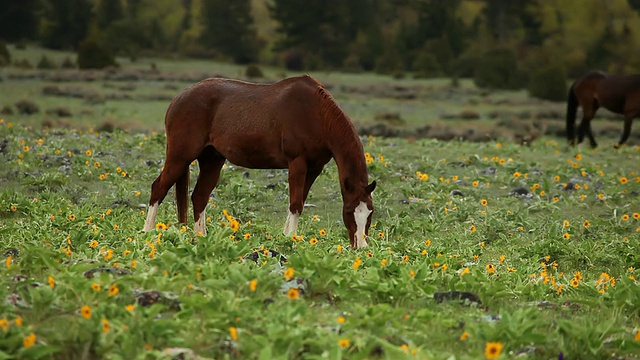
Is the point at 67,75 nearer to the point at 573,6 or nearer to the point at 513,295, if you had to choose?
the point at 513,295

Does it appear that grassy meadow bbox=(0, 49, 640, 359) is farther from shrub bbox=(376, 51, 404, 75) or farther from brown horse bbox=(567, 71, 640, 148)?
shrub bbox=(376, 51, 404, 75)

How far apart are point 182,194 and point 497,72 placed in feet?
165

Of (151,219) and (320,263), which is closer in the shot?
(320,263)

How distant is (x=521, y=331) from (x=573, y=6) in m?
78.1

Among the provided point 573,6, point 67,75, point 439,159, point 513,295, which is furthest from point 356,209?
point 573,6

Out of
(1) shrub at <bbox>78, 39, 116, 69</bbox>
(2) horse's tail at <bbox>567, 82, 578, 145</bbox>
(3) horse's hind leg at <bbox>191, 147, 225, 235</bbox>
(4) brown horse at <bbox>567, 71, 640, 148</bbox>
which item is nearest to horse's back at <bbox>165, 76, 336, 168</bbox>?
(3) horse's hind leg at <bbox>191, 147, 225, 235</bbox>

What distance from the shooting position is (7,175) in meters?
13.9

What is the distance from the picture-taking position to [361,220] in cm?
917

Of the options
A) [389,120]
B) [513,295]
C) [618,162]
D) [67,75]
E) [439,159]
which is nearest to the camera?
Answer: [513,295]

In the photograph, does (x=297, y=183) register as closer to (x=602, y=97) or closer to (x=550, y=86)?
(x=602, y=97)

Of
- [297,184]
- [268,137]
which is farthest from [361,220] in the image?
[268,137]

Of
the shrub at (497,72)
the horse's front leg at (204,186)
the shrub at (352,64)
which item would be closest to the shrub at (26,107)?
the horse's front leg at (204,186)

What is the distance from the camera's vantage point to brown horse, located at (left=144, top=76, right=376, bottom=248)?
9.56 m

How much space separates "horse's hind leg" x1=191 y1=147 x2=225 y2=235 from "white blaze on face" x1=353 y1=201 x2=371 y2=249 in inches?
86.5
